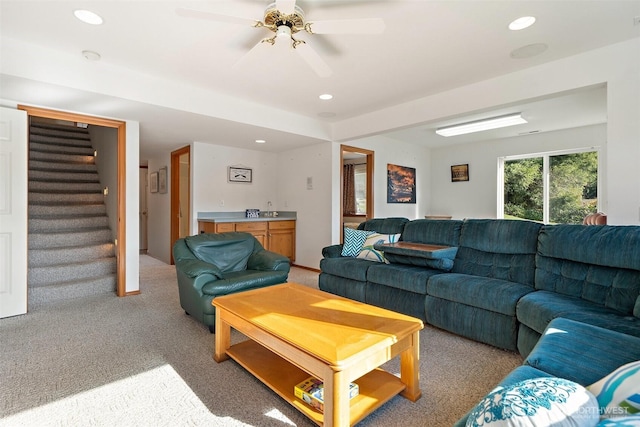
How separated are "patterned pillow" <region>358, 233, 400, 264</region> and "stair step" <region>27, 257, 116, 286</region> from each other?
3350 mm

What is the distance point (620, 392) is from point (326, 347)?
40.3 inches

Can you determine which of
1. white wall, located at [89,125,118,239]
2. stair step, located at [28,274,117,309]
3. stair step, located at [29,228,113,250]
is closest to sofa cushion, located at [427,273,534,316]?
stair step, located at [28,274,117,309]

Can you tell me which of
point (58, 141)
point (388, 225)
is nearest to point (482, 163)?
point (388, 225)

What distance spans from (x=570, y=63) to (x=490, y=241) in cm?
175

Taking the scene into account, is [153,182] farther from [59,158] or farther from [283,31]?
[283,31]

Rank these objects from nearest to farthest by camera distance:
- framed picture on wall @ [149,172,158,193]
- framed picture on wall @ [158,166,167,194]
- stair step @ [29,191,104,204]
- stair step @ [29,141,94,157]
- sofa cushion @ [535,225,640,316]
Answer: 1. sofa cushion @ [535,225,640,316]
2. stair step @ [29,191,104,204]
3. stair step @ [29,141,94,157]
4. framed picture on wall @ [158,166,167,194]
5. framed picture on wall @ [149,172,158,193]

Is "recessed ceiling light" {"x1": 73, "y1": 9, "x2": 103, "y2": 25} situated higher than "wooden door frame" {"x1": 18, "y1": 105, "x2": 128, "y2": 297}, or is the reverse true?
"recessed ceiling light" {"x1": 73, "y1": 9, "x2": 103, "y2": 25}

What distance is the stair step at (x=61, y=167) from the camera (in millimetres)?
5348

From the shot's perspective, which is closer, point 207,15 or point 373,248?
point 207,15

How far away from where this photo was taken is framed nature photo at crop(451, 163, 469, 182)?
6.71 meters

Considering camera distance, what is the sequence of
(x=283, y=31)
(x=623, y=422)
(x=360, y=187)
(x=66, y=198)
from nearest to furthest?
(x=623, y=422)
(x=283, y=31)
(x=66, y=198)
(x=360, y=187)

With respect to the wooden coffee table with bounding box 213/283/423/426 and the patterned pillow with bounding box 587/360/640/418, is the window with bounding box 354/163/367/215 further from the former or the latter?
the patterned pillow with bounding box 587/360/640/418

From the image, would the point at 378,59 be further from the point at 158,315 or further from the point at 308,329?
the point at 158,315

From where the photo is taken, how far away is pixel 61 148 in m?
5.83
